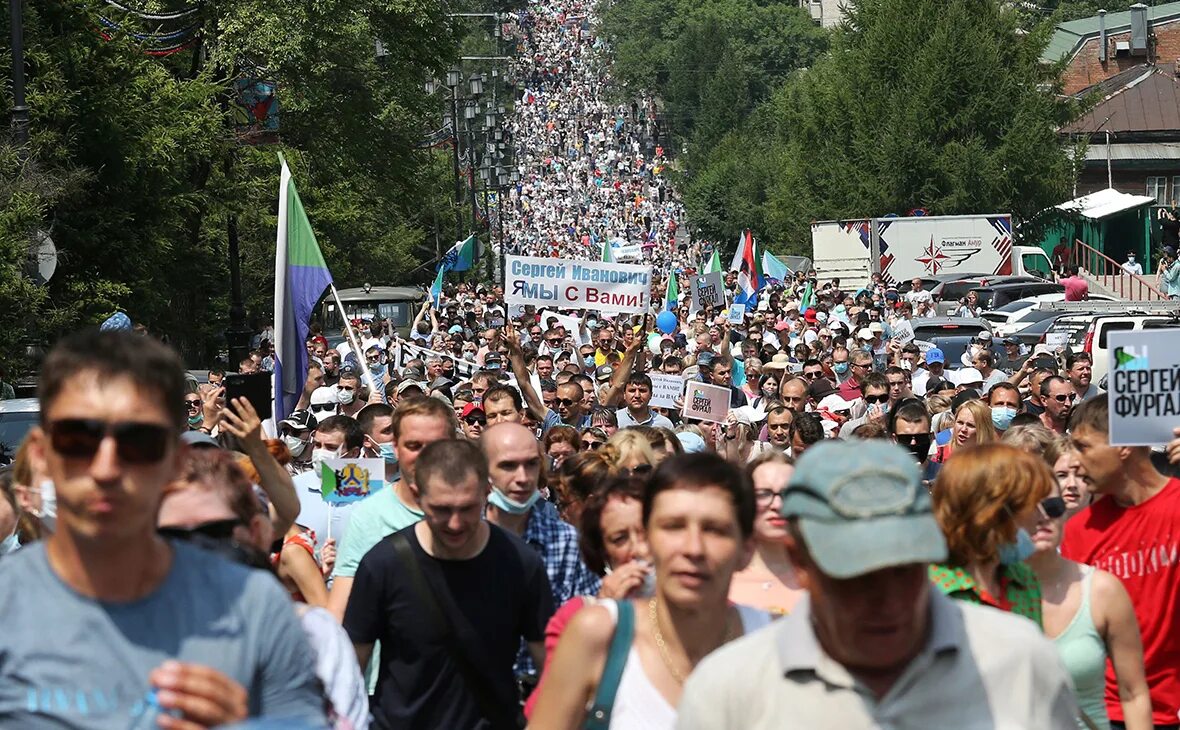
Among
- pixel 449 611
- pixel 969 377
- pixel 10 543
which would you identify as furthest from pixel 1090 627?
pixel 969 377

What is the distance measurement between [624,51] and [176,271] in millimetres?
128412

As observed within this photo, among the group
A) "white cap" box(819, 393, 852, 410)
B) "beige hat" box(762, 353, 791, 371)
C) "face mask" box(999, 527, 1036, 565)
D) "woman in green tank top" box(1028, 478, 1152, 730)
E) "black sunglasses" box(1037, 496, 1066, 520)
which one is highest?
"black sunglasses" box(1037, 496, 1066, 520)

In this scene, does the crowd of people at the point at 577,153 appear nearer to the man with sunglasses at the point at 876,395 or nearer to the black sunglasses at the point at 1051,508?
the man with sunglasses at the point at 876,395

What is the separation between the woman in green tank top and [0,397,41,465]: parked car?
458 inches

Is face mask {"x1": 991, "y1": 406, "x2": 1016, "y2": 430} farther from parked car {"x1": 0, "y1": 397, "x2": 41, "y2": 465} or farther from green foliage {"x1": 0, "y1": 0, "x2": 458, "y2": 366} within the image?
green foliage {"x1": 0, "y1": 0, "x2": 458, "y2": 366}

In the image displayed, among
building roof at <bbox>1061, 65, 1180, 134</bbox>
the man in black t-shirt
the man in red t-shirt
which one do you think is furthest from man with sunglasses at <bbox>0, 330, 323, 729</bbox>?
building roof at <bbox>1061, 65, 1180, 134</bbox>

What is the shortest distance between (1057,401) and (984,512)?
321 inches

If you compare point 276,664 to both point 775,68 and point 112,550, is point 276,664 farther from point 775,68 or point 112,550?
point 775,68

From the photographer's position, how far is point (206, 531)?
12.3 feet

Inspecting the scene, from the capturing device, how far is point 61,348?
9.96 feet

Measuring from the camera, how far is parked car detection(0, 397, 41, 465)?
1565 cm

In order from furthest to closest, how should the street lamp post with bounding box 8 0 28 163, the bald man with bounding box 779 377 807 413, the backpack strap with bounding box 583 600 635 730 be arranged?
1. the street lamp post with bounding box 8 0 28 163
2. the bald man with bounding box 779 377 807 413
3. the backpack strap with bounding box 583 600 635 730

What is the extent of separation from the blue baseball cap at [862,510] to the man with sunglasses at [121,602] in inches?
30.6

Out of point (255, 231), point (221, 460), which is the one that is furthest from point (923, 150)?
point (221, 460)
